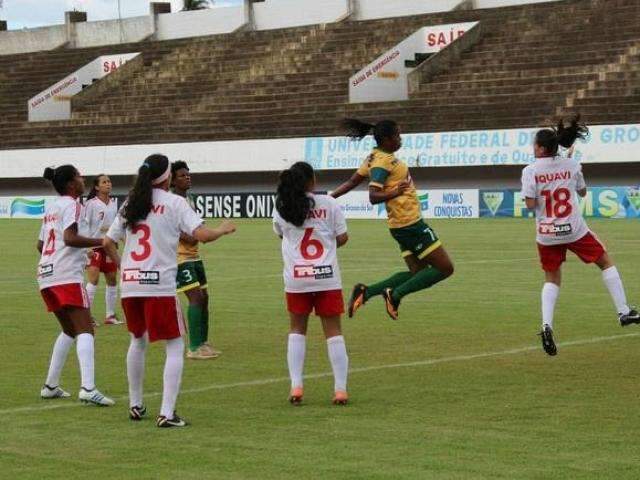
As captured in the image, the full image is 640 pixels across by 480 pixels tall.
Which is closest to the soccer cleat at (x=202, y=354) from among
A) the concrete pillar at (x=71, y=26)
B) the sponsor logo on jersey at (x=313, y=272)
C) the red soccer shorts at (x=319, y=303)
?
the red soccer shorts at (x=319, y=303)

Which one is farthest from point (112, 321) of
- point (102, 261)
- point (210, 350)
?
point (210, 350)

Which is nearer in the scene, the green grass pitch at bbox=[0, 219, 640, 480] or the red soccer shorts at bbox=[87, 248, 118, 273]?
the green grass pitch at bbox=[0, 219, 640, 480]

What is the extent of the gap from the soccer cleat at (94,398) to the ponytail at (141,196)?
1592 millimetres

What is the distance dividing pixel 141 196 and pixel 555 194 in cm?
513

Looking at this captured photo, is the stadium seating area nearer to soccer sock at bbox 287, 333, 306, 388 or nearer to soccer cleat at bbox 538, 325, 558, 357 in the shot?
soccer cleat at bbox 538, 325, 558, 357

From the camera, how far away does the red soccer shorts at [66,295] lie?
1070 centimetres

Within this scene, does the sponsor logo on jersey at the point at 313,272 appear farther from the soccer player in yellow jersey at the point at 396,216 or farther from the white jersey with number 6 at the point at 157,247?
the soccer player in yellow jersey at the point at 396,216

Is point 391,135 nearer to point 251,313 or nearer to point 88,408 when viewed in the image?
point 88,408

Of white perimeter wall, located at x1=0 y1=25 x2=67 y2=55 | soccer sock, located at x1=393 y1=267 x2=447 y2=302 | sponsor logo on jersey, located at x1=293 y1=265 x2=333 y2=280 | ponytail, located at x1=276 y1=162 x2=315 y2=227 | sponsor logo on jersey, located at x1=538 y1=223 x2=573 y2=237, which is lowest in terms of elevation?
soccer sock, located at x1=393 y1=267 x2=447 y2=302

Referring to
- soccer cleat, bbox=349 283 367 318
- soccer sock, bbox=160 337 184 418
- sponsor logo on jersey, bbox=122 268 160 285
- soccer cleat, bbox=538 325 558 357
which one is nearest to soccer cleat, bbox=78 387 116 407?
soccer sock, bbox=160 337 184 418

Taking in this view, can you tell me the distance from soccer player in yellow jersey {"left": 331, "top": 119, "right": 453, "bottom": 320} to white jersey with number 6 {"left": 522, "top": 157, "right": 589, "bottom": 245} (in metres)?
1.10

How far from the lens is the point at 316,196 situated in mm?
10492

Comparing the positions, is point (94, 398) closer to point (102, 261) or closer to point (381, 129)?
point (381, 129)

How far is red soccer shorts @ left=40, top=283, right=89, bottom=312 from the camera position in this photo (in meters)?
10.7
